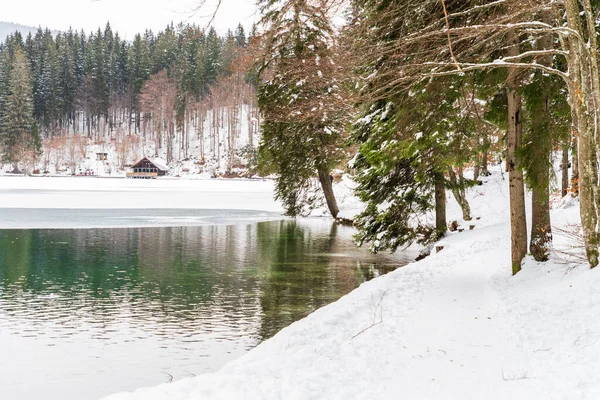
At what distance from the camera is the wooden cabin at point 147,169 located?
96938 millimetres

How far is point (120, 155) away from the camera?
356 ft

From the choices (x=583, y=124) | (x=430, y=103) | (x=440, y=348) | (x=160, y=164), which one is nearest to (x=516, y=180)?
(x=430, y=103)

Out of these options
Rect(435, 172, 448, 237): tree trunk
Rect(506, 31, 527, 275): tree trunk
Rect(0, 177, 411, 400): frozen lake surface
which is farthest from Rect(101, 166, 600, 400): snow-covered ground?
Rect(435, 172, 448, 237): tree trunk

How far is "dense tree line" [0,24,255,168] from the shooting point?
108 metres

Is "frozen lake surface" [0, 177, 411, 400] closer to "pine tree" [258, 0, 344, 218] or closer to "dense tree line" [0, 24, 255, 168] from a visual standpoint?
"pine tree" [258, 0, 344, 218]

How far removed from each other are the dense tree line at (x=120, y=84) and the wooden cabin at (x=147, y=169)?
6846 mm

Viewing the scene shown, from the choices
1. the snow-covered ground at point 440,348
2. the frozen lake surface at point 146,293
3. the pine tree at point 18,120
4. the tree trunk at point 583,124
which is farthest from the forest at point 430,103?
the pine tree at point 18,120

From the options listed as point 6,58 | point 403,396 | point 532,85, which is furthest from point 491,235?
point 6,58

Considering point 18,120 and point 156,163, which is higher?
point 18,120

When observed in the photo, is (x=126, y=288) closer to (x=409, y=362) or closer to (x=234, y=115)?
(x=409, y=362)

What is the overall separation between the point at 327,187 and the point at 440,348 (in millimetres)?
27165

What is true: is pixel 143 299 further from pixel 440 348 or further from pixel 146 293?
pixel 440 348

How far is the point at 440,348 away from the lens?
305 inches

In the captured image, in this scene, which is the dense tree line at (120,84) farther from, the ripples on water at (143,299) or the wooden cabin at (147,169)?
the ripples on water at (143,299)
